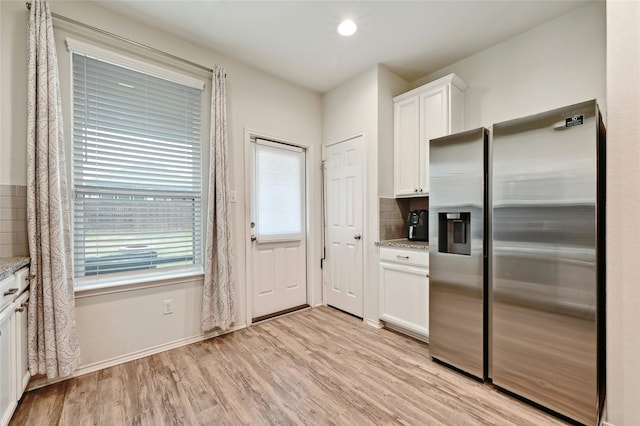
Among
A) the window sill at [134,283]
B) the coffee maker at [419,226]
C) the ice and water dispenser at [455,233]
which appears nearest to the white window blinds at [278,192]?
the window sill at [134,283]

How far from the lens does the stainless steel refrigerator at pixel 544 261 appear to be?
1502 mm

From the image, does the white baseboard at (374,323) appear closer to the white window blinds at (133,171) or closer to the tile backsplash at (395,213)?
the tile backsplash at (395,213)

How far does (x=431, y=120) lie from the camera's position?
2771mm

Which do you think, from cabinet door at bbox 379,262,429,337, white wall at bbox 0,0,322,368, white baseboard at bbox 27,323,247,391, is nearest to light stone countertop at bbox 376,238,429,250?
cabinet door at bbox 379,262,429,337

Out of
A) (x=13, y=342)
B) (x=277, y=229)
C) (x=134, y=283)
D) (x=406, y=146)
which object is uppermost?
(x=406, y=146)

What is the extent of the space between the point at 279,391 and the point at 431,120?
2738mm

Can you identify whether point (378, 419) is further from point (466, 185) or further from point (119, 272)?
point (119, 272)

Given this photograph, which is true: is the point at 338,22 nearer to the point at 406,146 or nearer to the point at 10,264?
the point at 406,146

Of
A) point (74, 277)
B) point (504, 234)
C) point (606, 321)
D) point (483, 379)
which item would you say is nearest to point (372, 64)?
point (504, 234)

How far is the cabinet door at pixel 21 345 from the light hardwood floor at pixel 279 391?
16 centimetres

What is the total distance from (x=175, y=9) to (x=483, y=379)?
363cm

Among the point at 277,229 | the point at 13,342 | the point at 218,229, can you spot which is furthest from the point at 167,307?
the point at 277,229

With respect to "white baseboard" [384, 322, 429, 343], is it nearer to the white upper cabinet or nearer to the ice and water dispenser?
the ice and water dispenser

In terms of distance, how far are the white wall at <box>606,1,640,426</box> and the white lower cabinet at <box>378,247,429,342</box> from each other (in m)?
1.18
